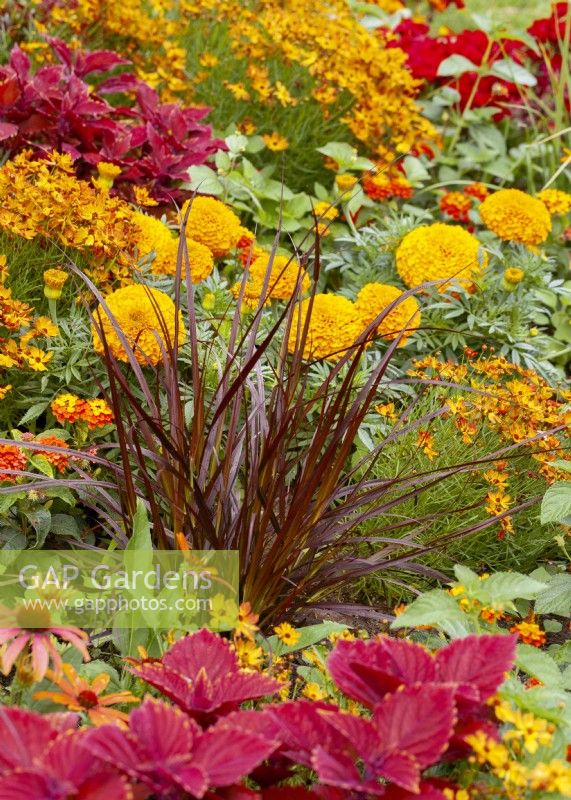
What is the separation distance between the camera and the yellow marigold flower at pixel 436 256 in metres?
2.70

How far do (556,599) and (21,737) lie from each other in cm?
118

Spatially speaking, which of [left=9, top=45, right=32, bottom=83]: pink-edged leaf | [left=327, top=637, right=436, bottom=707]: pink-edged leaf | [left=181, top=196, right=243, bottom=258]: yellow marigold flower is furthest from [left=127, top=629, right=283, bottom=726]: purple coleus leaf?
[left=9, top=45, right=32, bottom=83]: pink-edged leaf

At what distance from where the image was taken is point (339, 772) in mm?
1267

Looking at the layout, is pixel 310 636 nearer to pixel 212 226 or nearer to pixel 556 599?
pixel 556 599

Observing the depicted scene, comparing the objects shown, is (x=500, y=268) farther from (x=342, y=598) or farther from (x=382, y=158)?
(x=342, y=598)

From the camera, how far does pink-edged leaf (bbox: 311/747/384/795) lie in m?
1.24

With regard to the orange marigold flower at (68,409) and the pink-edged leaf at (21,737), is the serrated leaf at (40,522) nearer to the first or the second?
the orange marigold flower at (68,409)

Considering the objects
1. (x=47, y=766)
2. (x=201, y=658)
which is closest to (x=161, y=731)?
(x=47, y=766)

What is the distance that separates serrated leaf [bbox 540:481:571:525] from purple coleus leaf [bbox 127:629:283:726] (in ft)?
2.32

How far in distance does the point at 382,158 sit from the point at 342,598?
73.1 inches

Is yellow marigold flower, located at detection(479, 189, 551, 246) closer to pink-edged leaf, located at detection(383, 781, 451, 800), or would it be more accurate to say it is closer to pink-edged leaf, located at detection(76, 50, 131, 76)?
pink-edged leaf, located at detection(76, 50, 131, 76)

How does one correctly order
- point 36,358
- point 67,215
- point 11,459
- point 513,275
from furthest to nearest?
Result: point 513,275 → point 67,215 → point 36,358 → point 11,459

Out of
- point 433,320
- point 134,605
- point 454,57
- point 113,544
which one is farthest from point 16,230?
point 454,57

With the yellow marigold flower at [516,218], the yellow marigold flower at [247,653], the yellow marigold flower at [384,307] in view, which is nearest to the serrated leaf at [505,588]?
the yellow marigold flower at [247,653]
